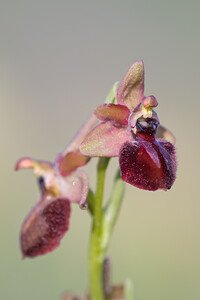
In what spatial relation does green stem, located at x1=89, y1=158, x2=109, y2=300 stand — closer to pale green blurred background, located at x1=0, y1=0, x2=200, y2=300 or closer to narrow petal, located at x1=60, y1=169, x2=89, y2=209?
narrow petal, located at x1=60, y1=169, x2=89, y2=209

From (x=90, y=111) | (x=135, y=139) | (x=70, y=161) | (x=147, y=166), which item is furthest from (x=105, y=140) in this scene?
(x=90, y=111)

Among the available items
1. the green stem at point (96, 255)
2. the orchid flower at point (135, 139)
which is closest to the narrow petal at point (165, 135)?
the orchid flower at point (135, 139)

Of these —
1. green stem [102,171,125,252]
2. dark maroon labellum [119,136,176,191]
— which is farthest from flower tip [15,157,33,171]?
dark maroon labellum [119,136,176,191]

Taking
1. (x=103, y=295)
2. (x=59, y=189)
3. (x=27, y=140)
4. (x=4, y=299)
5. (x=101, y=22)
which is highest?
(x=101, y=22)

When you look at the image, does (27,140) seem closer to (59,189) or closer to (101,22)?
(59,189)

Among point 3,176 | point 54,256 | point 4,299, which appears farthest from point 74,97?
point 4,299

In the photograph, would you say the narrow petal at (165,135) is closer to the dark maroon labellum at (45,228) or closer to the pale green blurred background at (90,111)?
the dark maroon labellum at (45,228)

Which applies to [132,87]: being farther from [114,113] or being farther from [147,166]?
[147,166]
